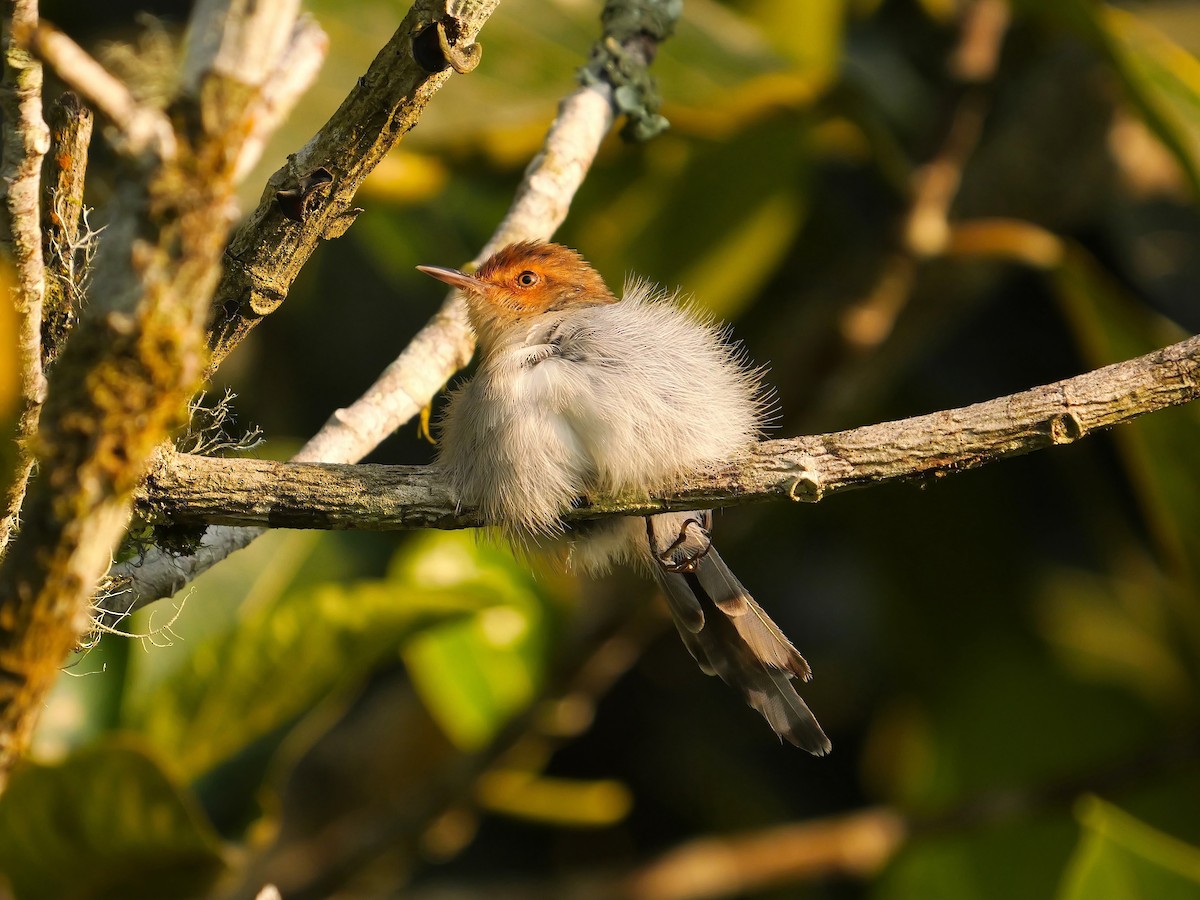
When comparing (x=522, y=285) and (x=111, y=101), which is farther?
(x=522, y=285)

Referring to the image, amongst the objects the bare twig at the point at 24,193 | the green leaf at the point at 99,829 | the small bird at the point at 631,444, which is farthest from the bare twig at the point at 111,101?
the green leaf at the point at 99,829

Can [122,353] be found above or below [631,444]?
above

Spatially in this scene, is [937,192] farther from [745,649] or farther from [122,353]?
[122,353]

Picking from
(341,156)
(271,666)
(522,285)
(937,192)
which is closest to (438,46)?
(341,156)

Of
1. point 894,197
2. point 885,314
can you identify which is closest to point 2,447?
point 885,314

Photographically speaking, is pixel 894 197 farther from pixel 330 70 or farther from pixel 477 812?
pixel 477 812

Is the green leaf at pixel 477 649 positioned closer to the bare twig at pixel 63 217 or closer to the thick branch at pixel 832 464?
the thick branch at pixel 832 464
